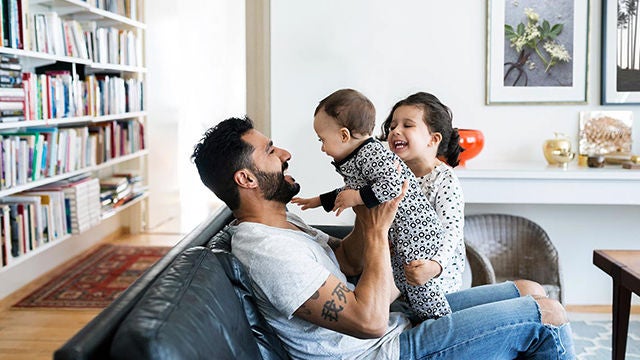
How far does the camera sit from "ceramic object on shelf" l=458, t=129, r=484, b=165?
3.39 meters

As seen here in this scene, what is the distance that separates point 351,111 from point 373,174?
189 mm

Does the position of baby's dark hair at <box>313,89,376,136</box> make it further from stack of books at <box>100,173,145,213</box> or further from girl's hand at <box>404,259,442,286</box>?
stack of books at <box>100,173,145,213</box>

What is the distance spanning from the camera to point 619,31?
361cm

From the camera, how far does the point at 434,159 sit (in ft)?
7.57

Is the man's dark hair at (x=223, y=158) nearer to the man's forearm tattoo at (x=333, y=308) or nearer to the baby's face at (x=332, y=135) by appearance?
the baby's face at (x=332, y=135)

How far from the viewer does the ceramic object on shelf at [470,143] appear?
11.1 ft

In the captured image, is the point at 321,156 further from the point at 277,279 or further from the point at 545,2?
the point at 277,279

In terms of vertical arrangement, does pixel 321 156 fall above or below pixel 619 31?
below

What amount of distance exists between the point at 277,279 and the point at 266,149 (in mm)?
382

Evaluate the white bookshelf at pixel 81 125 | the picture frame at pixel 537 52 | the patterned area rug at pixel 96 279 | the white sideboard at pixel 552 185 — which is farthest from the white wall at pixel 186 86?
the white sideboard at pixel 552 185

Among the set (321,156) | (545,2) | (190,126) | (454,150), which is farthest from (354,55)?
(190,126)

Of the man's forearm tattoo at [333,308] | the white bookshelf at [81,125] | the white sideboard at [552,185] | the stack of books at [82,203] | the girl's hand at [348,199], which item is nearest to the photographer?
the man's forearm tattoo at [333,308]

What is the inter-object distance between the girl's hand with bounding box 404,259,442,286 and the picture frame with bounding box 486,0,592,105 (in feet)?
6.27

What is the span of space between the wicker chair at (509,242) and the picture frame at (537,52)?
64cm
